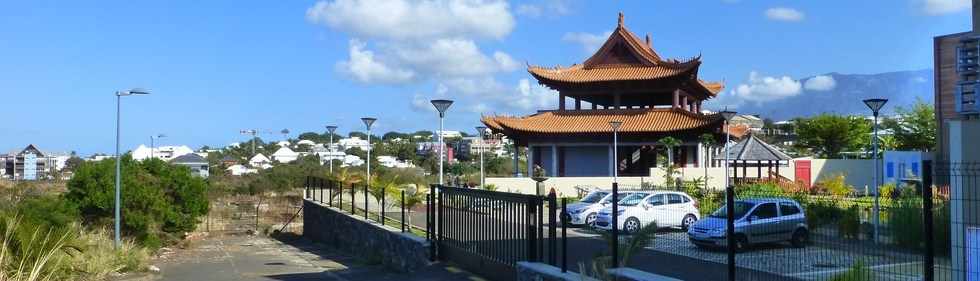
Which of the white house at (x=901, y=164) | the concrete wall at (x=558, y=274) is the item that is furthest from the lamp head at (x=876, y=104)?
the white house at (x=901, y=164)

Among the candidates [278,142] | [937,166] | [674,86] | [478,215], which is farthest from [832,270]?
[278,142]

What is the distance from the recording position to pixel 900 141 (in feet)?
202

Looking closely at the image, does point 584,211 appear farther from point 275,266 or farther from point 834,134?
point 834,134

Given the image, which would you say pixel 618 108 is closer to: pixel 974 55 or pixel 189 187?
pixel 189 187

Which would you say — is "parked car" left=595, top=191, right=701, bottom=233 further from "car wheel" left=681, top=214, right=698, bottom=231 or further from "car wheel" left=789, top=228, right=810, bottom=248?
"car wheel" left=789, top=228, right=810, bottom=248

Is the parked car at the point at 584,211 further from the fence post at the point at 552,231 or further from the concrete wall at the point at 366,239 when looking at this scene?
the fence post at the point at 552,231

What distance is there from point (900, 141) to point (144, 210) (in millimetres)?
53934

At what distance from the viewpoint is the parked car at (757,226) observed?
8547 mm

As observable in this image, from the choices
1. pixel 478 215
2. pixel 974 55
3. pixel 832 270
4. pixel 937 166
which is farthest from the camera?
pixel 478 215

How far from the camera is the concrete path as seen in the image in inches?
671

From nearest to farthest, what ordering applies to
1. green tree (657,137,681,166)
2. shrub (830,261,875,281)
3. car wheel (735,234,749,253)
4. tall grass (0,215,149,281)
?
shrub (830,261,875,281) < car wheel (735,234,749,253) < tall grass (0,215,149,281) < green tree (657,137,681,166)

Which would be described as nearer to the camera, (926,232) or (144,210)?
(926,232)

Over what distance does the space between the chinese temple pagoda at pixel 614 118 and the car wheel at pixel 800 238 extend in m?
36.6

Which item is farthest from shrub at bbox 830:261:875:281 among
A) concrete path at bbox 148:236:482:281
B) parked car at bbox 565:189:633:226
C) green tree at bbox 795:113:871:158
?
green tree at bbox 795:113:871:158
